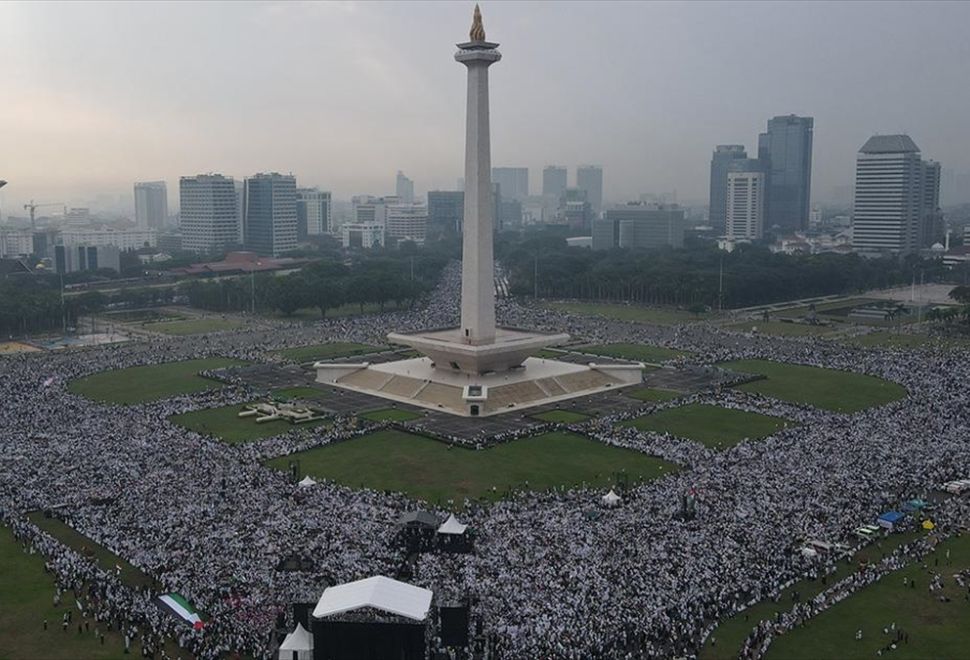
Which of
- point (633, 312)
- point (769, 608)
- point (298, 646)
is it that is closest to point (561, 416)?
point (769, 608)

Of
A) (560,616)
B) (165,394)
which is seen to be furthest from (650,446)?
(165,394)

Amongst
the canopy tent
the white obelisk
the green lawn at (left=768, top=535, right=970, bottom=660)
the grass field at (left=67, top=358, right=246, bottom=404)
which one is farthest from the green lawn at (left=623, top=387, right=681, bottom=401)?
the canopy tent

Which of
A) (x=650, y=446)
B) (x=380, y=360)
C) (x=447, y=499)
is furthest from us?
(x=380, y=360)

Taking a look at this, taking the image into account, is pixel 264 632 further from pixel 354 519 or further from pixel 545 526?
pixel 545 526

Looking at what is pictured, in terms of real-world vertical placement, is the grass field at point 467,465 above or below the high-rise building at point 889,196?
below

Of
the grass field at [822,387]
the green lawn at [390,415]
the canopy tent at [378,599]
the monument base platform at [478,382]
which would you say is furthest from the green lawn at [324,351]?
the canopy tent at [378,599]

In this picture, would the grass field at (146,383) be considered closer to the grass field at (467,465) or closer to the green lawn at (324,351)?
the green lawn at (324,351)
